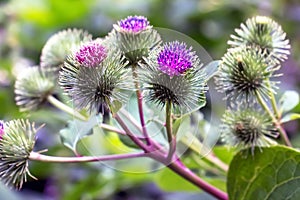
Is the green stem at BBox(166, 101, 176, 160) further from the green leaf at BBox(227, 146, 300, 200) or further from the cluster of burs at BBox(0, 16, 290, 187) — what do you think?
the green leaf at BBox(227, 146, 300, 200)

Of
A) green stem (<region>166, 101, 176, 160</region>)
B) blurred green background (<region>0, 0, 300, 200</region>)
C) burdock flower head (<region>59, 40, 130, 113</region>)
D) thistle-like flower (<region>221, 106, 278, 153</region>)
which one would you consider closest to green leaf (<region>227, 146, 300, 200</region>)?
thistle-like flower (<region>221, 106, 278, 153</region>)

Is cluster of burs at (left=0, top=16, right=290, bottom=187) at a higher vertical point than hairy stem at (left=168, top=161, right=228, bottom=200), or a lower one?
higher

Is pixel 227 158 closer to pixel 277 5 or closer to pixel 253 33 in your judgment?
pixel 253 33

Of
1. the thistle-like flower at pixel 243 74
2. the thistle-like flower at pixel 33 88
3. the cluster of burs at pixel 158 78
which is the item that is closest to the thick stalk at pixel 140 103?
the cluster of burs at pixel 158 78

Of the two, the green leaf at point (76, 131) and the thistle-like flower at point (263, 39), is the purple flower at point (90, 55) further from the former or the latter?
the thistle-like flower at point (263, 39)

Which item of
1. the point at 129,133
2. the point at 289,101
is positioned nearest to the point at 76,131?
the point at 129,133

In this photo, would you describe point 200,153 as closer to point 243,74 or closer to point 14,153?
point 243,74

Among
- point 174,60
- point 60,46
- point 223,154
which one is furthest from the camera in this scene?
point 223,154

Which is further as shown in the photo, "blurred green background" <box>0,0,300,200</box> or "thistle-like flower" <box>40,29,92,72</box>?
"blurred green background" <box>0,0,300,200</box>
